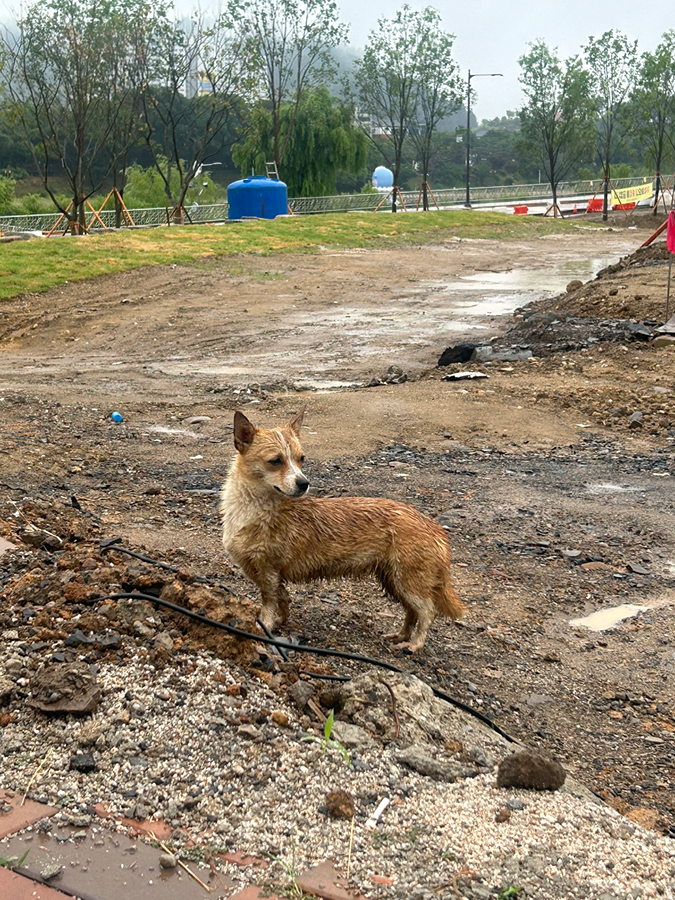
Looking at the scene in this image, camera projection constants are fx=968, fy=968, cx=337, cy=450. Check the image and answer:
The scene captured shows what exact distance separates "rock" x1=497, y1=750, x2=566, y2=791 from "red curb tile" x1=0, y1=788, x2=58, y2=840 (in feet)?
5.27

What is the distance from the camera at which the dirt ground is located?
520 cm

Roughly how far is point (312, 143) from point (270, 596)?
63353 millimetres

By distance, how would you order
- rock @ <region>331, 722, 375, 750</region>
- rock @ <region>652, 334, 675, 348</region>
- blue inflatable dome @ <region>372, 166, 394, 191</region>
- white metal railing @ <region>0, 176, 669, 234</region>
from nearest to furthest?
1. rock @ <region>331, 722, 375, 750</region>
2. rock @ <region>652, 334, 675, 348</region>
3. white metal railing @ <region>0, 176, 669, 234</region>
4. blue inflatable dome @ <region>372, 166, 394, 191</region>

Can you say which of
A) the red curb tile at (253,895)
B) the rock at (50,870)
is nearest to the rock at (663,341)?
the red curb tile at (253,895)

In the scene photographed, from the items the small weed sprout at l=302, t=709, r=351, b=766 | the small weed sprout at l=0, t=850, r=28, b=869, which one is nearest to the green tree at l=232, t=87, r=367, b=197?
the small weed sprout at l=302, t=709, r=351, b=766

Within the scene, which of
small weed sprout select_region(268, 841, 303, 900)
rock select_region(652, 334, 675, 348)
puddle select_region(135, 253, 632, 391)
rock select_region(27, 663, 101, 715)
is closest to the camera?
small weed sprout select_region(268, 841, 303, 900)

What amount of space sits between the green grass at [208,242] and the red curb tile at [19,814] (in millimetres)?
21055

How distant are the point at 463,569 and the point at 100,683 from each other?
356cm

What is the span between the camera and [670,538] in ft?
24.8

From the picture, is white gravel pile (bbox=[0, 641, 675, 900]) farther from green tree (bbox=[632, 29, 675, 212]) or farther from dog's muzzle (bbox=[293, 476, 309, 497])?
green tree (bbox=[632, 29, 675, 212])

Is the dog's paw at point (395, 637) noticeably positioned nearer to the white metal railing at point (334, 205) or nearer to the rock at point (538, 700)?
the rock at point (538, 700)

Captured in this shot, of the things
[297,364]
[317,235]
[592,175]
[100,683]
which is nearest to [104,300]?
[297,364]

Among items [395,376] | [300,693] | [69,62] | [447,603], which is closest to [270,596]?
[447,603]

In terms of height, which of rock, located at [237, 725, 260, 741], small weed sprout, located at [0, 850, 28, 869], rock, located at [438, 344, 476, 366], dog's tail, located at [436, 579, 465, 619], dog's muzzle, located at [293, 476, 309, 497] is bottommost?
rock, located at [438, 344, 476, 366]
